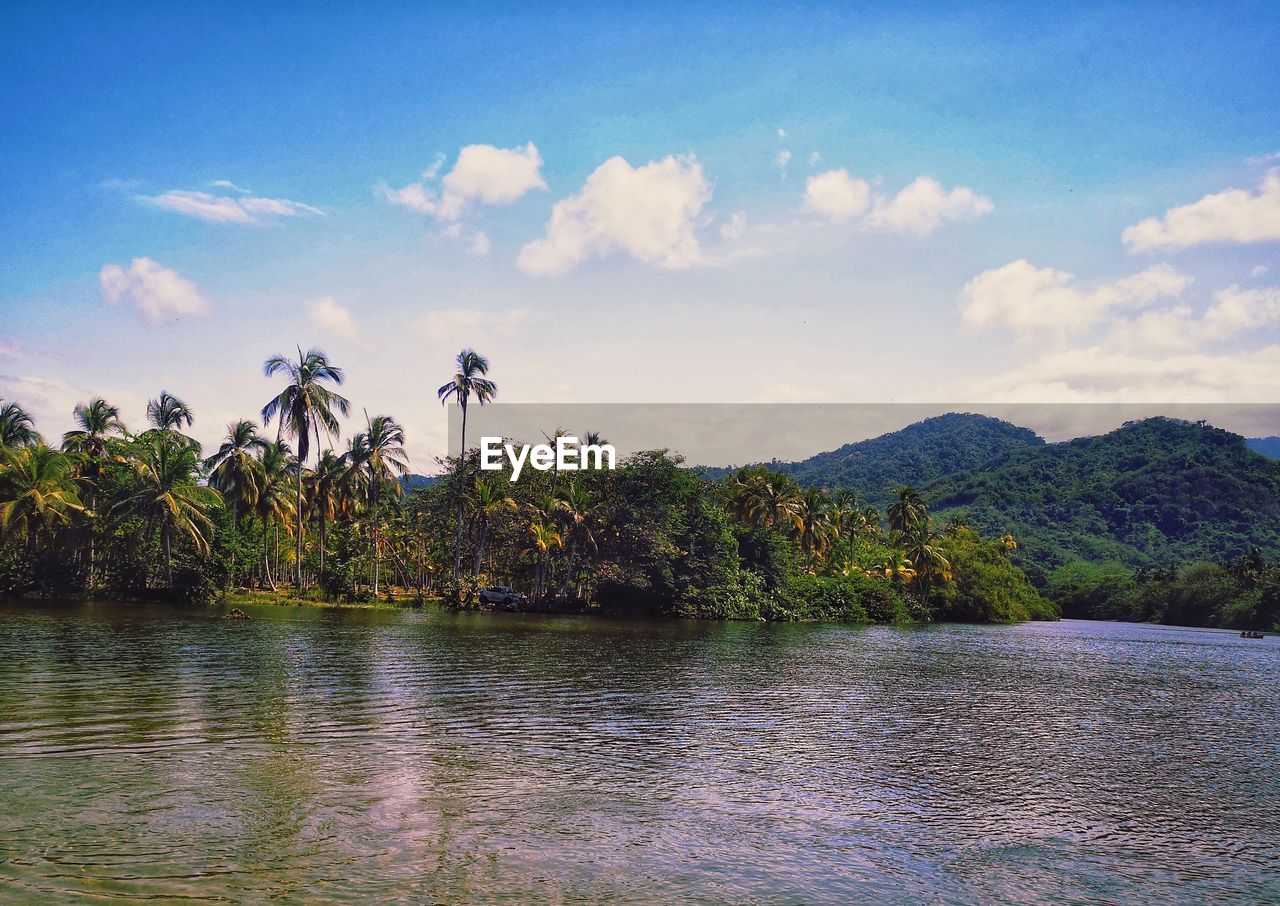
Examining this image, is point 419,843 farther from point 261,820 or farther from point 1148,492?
point 1148,492

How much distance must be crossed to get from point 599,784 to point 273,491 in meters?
67.0

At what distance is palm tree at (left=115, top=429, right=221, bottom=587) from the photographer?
196ft

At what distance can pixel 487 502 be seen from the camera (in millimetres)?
70562

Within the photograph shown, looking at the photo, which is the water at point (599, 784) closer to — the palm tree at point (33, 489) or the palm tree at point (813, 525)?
the palm tree at point (33, 489)

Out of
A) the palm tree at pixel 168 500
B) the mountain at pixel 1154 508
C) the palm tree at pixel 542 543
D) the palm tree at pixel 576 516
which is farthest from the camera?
the mountain at pixel 1154 508

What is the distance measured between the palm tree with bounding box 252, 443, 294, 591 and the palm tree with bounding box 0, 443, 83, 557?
1541 cm

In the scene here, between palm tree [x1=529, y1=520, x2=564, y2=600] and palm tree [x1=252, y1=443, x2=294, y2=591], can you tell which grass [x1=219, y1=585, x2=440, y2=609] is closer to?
palm tree [x1=252, y1=443, x2=294, y2=591]

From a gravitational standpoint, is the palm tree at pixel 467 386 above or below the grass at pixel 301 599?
above

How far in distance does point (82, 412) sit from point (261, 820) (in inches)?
2622

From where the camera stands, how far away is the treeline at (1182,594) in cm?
10688

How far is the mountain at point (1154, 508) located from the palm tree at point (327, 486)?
125768 millimetres

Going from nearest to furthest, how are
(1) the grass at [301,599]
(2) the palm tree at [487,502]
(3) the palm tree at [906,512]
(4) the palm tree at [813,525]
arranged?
(1) the grass at [301,599], (2) the palm tree at [487,502], (4) the palm tree at [813,525], (3) the palm tree at [906,512]

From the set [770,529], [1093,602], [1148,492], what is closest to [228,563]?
[770,529]

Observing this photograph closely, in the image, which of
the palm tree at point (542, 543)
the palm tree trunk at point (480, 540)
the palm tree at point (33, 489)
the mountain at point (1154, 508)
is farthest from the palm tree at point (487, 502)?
the mountain at point (1154, 508)
